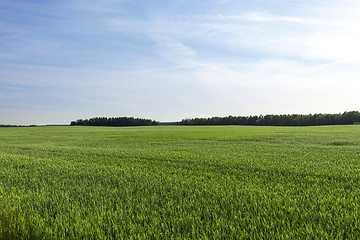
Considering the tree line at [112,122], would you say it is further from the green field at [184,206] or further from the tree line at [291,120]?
the green field at [184,206]

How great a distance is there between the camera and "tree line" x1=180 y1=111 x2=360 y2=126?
92125mm

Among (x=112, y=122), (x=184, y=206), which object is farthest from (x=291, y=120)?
(x=184, y=206)

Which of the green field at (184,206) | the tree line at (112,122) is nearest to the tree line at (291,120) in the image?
the tree line at (112,122)

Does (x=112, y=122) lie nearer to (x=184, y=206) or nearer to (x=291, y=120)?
(x=291, y=120)

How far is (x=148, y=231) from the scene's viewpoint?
359cm

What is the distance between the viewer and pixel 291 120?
98062mm

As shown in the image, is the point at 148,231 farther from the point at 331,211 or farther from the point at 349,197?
the point at 349,197

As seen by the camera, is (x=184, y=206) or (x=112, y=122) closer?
(x=184, y=206)

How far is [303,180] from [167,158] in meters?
5.83

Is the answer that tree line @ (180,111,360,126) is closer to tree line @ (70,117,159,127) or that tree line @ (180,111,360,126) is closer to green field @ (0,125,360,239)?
tree line @ (70,117,159,127)

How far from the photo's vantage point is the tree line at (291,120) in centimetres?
9212

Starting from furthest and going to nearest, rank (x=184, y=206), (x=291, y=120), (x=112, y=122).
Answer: (x=112, y=122)
(x=291, y=120)
(x=184, y=206)

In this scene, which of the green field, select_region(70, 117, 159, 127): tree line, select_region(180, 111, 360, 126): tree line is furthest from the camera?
select_region(70, 117, 159, 127): tree line

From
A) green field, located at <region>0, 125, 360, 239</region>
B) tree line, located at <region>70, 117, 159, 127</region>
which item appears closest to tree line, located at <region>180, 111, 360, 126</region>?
tree line, located at <region>70, 117, 159, 127</region>
